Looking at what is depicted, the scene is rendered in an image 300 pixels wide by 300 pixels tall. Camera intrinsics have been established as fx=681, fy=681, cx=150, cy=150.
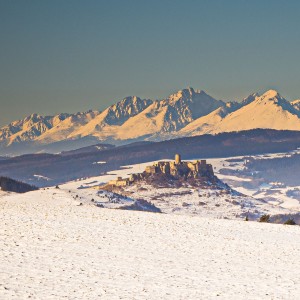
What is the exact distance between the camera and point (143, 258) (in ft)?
154

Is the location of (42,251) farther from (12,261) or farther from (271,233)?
(271,233)

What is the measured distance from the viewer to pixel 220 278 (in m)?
40.6

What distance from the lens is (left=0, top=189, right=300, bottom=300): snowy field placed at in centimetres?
3606

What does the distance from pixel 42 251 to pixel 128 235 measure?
12.6 metres

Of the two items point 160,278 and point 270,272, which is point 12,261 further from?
point 270,272

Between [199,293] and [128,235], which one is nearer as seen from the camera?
[199,293]

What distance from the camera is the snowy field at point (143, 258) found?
36.1m

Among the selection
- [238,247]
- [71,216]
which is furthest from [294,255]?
[71,216]

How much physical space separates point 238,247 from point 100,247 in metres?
11.5

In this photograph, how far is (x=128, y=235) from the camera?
58031 millimetres

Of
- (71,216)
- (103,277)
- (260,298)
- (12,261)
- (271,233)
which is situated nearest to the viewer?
(260,298)

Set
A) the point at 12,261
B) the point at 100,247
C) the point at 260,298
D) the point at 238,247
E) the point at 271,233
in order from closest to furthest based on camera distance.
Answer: the point at 260,298
the point at 12,261
the point at 100,247
the point at 238,247
the point at 271,233

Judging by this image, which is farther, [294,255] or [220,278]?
[294,255]

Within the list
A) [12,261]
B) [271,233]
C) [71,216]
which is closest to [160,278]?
[12,261]
